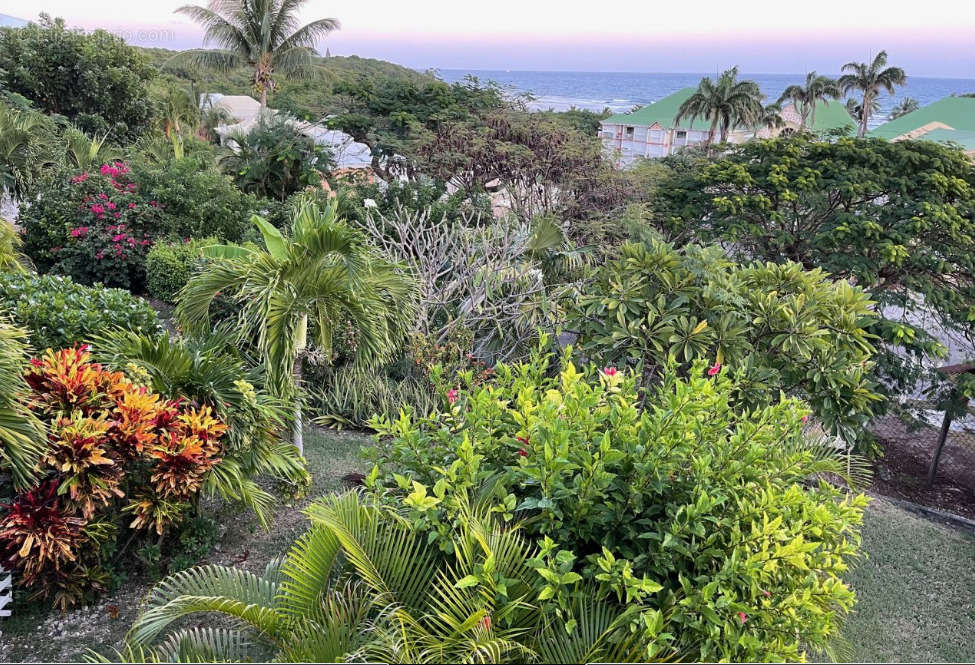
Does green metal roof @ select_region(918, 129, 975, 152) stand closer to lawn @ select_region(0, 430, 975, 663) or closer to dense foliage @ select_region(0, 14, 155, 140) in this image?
lawn @ select_region(0, 430, 975, 663)

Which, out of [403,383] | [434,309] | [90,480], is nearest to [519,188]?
[434,309]

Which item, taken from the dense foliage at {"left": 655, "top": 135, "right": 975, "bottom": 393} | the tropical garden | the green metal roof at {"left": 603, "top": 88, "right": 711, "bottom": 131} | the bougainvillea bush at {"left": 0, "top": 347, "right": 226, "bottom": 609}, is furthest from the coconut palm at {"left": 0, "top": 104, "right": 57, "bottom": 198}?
the green metal roof at {"left": 603, "top": 88, "right": 711, "bottom": 131}

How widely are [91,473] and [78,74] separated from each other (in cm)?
1962

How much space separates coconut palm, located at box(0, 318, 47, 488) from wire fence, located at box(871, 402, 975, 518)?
8.65 m

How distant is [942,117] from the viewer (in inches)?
1426

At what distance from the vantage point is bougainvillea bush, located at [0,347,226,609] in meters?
3.89

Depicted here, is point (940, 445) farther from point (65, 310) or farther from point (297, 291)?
point (65, 310)

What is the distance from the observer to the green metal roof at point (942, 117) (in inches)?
1390

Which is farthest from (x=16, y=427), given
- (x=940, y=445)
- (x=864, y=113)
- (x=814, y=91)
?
(x=864, y=113)

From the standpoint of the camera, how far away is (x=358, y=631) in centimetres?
303

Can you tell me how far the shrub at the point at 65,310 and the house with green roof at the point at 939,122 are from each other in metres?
37.2

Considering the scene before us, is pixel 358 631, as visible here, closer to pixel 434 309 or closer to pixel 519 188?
pixel 434 309

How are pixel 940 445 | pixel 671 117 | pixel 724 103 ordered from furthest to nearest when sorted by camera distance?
pixel 671 117
pixel 724 103
pixel 940 445

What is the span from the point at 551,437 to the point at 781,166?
9885 millimetres
